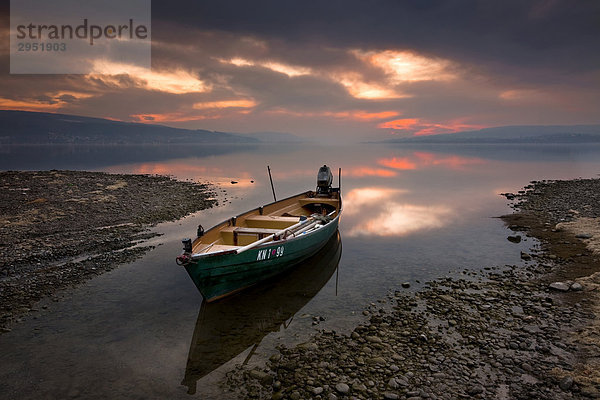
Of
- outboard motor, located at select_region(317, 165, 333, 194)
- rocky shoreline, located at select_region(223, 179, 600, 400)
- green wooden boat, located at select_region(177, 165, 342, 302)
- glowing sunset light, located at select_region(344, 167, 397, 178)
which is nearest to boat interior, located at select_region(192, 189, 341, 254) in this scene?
green wooden boat, located at select_region(177, 165, 342, 302)

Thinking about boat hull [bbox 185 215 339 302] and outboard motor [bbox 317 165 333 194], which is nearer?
boat hull [bbox 185 215 339 302]

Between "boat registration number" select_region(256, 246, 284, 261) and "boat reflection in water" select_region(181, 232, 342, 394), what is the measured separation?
1.49 m

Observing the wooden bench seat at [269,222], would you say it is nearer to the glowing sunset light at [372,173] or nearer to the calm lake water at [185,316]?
the calm lake water at [185,316]

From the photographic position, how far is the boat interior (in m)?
13.6

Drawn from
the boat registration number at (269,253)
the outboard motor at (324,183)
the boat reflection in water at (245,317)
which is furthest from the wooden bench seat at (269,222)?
the outboard motor at (324,183)

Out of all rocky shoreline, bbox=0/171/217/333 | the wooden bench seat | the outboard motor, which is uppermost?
the outboard motor

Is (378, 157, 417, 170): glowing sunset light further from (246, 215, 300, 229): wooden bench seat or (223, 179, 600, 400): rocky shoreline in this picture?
(223, 179, 600, 400): rocky shoreline

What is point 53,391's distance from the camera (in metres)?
7.76

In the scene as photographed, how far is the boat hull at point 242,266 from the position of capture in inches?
434

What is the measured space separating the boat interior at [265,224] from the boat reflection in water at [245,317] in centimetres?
189

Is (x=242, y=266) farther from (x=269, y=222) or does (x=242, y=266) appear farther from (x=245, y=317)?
(x=269, y=222)

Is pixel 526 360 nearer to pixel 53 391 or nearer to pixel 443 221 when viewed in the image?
pixel 53 391

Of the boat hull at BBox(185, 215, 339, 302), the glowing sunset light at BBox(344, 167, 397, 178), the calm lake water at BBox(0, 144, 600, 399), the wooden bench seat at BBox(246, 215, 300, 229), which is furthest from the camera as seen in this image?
the glowing sunset light at BBox(344, 167, 397, 178)

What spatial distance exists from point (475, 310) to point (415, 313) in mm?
1928
